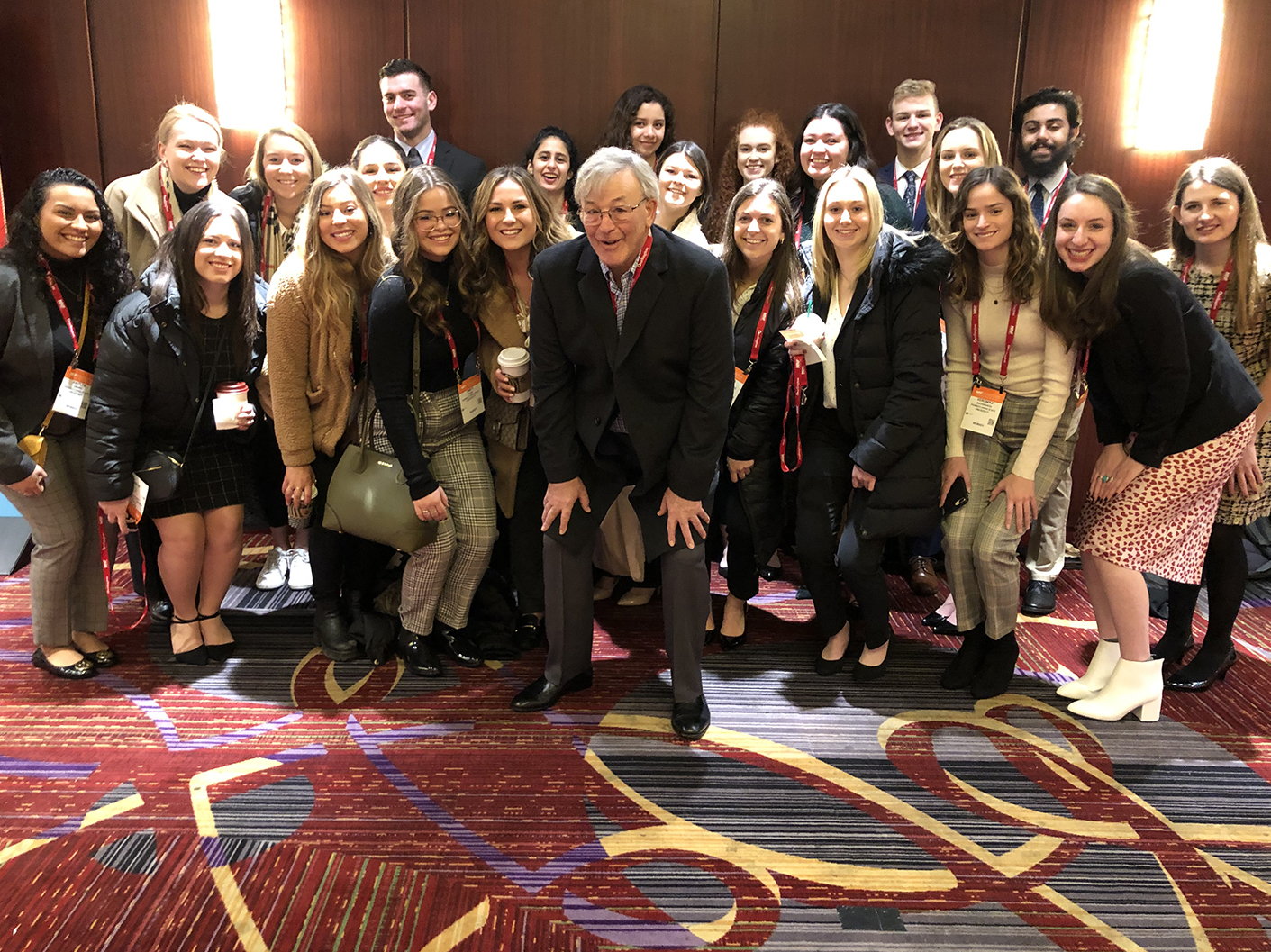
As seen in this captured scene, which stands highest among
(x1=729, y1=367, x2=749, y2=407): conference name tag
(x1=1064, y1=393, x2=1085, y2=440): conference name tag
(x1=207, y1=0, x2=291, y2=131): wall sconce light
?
(x1=207, y1=0, x2=291, y2=131): wall sconce light

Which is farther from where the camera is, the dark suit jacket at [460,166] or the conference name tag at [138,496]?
the dark suit jacket at [460,166]

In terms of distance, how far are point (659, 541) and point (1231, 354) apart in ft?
5.91

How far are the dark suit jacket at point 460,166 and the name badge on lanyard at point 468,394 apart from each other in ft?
4.82

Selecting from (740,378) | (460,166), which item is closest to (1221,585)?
(740,378)

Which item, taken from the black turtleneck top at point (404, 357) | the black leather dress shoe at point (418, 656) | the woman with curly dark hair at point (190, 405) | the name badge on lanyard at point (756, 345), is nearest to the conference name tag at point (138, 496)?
the woman with curly dark hair at point (190, 405)

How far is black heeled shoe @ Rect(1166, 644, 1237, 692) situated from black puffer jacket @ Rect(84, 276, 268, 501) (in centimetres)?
332

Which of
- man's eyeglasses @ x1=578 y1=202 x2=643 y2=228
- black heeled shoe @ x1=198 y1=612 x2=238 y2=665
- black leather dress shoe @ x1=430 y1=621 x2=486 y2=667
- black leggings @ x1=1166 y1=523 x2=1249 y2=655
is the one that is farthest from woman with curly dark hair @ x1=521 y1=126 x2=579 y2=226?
black leggings @ x1=1166 y1=523 x2=1249 y2=655

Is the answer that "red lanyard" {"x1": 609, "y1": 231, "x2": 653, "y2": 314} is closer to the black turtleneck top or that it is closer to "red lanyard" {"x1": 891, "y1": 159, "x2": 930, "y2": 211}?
the black turtleneck top

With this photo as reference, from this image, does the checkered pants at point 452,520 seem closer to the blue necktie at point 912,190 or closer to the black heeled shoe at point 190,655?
the black heeled shoe at point 190,655

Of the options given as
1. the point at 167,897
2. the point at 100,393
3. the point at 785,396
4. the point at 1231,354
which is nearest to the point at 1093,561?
the point at 1231,354

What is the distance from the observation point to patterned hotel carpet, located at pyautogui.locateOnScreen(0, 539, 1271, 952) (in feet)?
6.35

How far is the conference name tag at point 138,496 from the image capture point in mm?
2762

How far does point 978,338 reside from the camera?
9.07ft

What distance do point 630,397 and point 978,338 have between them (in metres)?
1.15
